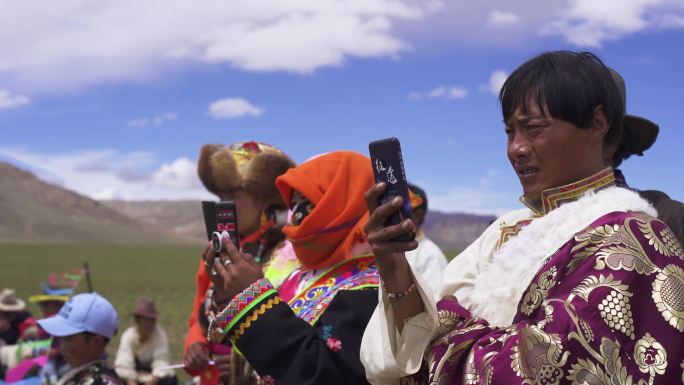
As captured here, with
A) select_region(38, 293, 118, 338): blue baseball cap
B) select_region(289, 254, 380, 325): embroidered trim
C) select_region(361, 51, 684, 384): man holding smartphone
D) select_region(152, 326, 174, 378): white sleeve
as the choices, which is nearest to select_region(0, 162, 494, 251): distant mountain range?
select_region(152, 326, 174, 378): white sleeve

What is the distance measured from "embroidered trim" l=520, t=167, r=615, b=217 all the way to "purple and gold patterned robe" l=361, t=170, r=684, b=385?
34mm

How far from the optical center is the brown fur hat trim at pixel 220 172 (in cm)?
492

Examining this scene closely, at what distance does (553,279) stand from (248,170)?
307 cm

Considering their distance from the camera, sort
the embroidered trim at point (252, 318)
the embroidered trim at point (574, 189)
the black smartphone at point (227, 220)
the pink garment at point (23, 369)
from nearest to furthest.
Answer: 1. the embroidered trim at point (574, 189)
2. the embroidered trim at point (252, 318)
3. the black smartphone at point (227, 220)
4. the pink garment at point (23, 369)

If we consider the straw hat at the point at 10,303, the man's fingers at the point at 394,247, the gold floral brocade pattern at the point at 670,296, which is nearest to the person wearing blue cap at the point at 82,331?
the man's fingers at the point at 394,247

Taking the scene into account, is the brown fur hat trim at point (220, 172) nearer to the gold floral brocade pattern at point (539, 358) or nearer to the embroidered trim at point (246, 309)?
the embroidered trim at point (246, 309)

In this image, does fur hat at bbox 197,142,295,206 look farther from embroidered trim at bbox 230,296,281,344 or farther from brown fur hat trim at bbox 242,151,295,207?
embroidered trim at bbox 230,296,281,344

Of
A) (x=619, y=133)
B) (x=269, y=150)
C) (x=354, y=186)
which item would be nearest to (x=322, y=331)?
(x=354, y=186)

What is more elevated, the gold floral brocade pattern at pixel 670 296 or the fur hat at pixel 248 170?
the fur hat at pixel 248 170

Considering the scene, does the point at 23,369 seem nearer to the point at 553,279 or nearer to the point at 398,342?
the point at 398,342

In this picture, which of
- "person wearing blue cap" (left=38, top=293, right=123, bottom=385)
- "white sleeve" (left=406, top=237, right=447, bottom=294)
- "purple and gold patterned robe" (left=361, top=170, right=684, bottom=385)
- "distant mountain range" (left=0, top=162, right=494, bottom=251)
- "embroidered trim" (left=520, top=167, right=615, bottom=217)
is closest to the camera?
"purple and gold patterned robe" (left=361, top=170, right=684, bottom=385)

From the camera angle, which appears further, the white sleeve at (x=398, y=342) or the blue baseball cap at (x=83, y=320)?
the blue baseball cap at (x=83, y=320)

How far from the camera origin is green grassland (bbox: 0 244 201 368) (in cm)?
2341

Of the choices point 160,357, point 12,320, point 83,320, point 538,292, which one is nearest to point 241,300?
point 538,292
